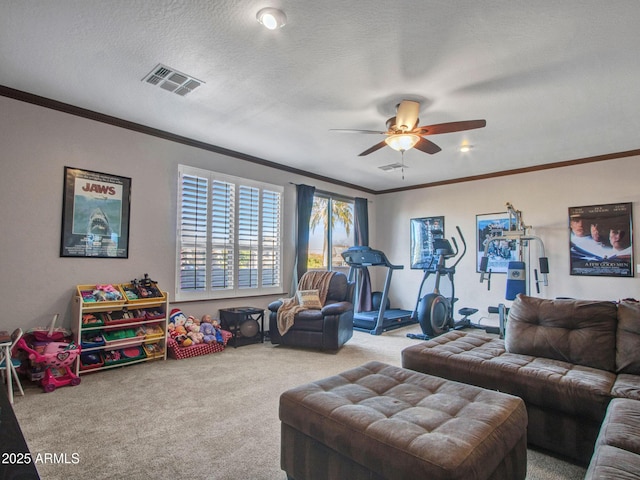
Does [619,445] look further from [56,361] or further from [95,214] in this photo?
[95,214]

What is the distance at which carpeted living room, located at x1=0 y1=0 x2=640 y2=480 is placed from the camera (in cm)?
193

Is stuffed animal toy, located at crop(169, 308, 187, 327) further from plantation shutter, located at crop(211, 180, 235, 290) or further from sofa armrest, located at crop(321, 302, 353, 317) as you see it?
sofa armrest, located at crop(321, 302, 353, 317)

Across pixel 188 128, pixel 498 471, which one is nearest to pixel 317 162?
pixel 188 128

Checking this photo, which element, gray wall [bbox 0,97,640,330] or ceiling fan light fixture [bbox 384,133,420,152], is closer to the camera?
gray wall [bbox 0,97,640,330]

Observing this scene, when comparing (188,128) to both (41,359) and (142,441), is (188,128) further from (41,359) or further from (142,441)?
(142,441)

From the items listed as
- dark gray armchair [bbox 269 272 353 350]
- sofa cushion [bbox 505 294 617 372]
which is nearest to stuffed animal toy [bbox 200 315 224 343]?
dark gray armchair [bbox 269 272 353 350]

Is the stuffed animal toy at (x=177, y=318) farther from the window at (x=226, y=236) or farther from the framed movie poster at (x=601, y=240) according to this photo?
the framed movie poster at (x=601, y=240)

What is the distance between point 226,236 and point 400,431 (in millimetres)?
4151

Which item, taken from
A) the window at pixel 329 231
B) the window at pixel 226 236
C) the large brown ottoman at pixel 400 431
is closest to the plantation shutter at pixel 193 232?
the window at pixel 226 236

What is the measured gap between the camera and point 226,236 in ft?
16.9

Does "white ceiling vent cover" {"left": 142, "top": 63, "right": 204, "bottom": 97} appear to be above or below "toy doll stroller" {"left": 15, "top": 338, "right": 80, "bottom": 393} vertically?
above

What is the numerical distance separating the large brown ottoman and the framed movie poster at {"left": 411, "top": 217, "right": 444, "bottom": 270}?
5.42 metres

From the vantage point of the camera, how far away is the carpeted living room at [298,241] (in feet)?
6.34

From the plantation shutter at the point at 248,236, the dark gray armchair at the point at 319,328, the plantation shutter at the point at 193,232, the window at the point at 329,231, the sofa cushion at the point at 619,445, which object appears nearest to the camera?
the sofa cushion at the point at 619,445
